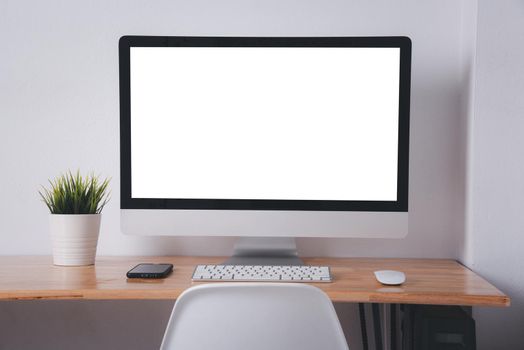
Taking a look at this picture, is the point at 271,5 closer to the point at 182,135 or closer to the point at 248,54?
the point at 248,54

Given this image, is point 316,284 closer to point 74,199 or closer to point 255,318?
point 255,318

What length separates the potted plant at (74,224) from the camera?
1.47 m

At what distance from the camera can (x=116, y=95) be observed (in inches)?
68.0

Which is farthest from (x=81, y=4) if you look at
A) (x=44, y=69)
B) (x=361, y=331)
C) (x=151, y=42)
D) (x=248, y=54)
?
(x=361, y=331)

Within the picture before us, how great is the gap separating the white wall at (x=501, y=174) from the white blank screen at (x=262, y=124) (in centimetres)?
30

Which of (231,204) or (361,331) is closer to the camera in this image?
(231,204)

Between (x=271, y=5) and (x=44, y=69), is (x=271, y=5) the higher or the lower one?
the higher one

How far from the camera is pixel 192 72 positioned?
142cm

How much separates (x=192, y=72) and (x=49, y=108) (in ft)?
2.00

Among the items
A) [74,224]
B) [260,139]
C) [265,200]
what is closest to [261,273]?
[265,200]

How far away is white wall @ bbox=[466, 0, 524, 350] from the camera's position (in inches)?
58.1

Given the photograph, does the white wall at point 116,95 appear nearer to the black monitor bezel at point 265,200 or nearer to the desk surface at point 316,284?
the desk surface at point 316,284

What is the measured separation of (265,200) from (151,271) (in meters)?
0.36

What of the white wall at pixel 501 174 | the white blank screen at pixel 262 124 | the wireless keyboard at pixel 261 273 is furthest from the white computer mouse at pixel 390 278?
the white wall at pixel 501 174
